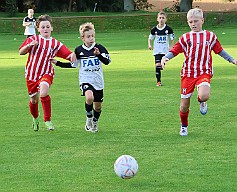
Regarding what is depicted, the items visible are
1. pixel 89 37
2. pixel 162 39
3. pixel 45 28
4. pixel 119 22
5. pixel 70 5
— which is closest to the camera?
pixel 89 37

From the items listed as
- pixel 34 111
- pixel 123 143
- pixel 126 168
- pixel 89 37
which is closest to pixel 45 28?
pixel 89 37

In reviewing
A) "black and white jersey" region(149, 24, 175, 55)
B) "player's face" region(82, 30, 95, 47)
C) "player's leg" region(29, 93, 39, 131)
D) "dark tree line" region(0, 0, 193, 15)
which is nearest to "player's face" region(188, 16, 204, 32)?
"player's face" region(82, 30, 95, 47)

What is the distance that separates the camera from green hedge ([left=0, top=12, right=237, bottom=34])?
50.5 m

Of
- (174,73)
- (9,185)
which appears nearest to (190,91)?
(9,185)

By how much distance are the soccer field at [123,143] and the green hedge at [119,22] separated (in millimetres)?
33456

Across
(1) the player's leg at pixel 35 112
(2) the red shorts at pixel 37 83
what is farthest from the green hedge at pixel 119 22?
(2) the red shorts at pixel 37 83

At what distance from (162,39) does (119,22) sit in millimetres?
34231

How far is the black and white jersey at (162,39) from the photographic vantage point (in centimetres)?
1799

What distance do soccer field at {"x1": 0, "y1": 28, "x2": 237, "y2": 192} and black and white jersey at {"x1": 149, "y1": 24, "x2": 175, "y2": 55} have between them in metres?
1.00

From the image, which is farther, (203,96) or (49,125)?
(49,125)

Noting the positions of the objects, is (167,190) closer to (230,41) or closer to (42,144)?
(42,144)

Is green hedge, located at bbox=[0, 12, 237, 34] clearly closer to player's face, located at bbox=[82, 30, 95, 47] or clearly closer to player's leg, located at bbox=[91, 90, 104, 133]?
player's leg, located at bbox=[91, 90, 104, 133]

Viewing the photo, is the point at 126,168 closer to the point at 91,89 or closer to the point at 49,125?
the point at 91,89

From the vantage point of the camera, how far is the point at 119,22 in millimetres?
52000
